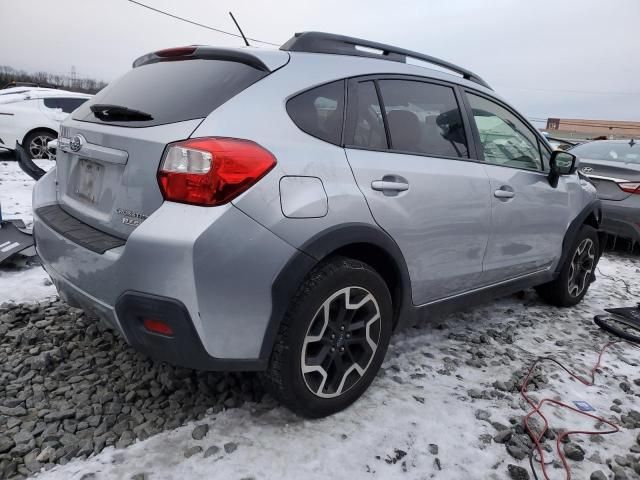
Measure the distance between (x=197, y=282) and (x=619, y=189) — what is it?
548cm

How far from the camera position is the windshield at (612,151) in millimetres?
6030

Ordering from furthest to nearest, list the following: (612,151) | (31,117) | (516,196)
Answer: (31,117) < (612,151) < (516,196)

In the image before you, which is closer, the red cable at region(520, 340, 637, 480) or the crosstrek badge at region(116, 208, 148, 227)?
the crosstrek badge at region(116, 208, 148, 227)

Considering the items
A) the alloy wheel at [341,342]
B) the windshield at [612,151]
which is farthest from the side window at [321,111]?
the windshield at [612,151]

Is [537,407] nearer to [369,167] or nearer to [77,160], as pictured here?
[369,167]

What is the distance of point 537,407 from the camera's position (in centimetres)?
250

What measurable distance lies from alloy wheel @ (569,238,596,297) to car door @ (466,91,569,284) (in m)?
0.46

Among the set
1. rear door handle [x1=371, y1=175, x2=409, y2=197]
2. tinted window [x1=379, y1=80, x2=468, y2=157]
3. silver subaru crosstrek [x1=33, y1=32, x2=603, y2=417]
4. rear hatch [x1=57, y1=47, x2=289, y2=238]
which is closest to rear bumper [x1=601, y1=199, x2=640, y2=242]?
silver subaru crosstrek [x1=33, y1=32, x2=603, y2=417]

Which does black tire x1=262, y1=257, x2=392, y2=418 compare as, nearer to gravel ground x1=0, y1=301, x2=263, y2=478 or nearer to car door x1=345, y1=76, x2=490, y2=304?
car door x1=345, y1=76, x2=490, y2=304

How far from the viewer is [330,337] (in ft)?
7.11

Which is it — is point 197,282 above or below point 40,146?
above

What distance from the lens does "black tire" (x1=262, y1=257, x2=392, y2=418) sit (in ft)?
6.48

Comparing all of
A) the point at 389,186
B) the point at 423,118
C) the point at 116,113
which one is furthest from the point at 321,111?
the point at 116,113

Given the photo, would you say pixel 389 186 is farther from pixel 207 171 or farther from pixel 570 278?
pixel 570 278
